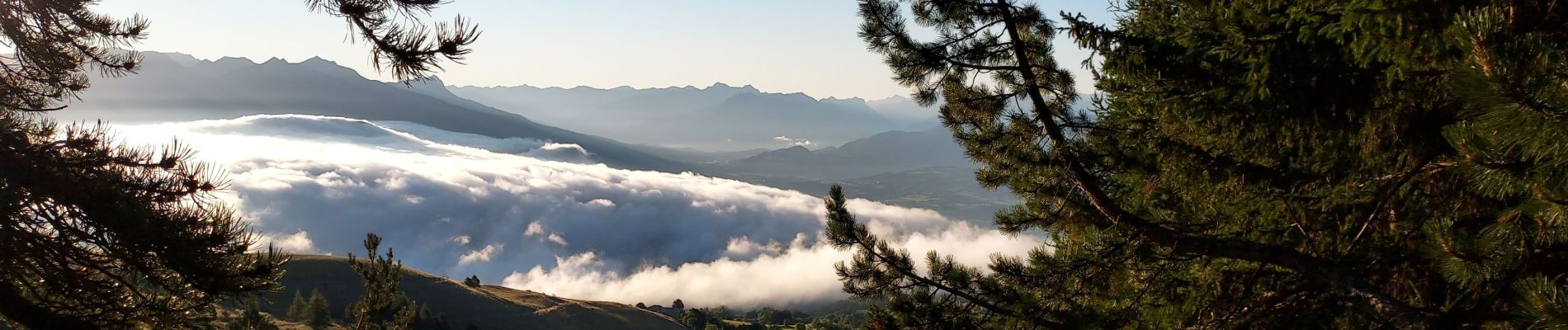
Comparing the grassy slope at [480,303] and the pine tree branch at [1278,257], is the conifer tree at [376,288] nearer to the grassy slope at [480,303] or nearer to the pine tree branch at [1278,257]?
the pine tree branch at [1278,257]

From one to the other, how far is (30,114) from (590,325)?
390 feet

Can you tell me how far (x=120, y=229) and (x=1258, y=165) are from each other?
10275 millimetres

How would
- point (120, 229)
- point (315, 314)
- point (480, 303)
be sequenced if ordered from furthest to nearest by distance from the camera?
point (480, 303) → point (315, 314) → point (120, 229)

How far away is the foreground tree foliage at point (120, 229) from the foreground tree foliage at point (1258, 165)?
16.7 ft

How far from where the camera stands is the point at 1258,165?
7.42 metres

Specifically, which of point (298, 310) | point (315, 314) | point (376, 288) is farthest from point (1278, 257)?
point (298, 310)

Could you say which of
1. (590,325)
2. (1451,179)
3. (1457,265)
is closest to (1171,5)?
(1451,179)

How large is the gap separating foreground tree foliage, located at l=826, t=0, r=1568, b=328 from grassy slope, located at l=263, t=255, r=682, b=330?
114839mm

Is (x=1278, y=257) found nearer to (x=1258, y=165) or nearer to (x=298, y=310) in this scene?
(x=1258, y=165)

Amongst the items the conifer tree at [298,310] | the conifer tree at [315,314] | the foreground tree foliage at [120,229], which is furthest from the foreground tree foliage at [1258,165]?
the conifer tree at [298,310]

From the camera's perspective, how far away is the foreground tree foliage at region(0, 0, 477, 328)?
18.2 feet

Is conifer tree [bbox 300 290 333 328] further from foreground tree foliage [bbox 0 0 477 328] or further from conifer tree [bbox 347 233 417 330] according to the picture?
foreground tree foliage [bbox 0 0 477 328]

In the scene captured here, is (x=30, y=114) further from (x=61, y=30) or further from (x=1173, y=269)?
(x=1173, y=269)

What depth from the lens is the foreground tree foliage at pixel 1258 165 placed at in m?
3.30
